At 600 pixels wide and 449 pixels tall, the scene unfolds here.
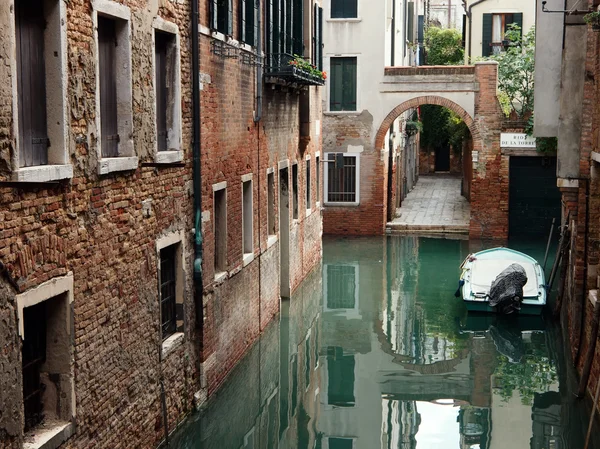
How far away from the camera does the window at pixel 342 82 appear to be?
26.5 m

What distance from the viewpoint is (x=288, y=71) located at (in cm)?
1416

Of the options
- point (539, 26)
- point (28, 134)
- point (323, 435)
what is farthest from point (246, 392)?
point (539, 26)

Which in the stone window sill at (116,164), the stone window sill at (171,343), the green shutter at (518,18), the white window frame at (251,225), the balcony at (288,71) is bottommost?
the stone window sill at (171,343)

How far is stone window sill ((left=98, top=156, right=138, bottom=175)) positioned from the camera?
301 inches

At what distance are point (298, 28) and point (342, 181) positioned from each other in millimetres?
9969

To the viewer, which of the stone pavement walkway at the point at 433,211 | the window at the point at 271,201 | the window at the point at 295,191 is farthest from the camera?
the stone pavement walkway at the point at 433,211

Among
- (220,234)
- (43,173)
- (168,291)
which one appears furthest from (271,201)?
(43,173)

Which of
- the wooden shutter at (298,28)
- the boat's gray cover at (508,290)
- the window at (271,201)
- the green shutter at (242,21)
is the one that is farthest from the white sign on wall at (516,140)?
the green shutter at (242,21)

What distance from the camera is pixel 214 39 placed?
36.6ft

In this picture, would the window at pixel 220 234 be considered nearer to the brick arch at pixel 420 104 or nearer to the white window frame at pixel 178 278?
the white window frame at pixel 178 278

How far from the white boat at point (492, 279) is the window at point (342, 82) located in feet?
31.3

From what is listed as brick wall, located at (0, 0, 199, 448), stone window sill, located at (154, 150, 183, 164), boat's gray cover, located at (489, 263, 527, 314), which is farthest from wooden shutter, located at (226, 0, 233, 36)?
→ boat's gray cover, located at (489, 263, 527, 314)

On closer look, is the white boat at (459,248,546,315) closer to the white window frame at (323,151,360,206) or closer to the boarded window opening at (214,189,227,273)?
the boarded window opening at (214,189,227,273)

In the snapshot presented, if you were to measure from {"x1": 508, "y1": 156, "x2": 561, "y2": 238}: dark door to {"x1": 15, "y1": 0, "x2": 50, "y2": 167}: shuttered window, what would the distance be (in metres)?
20.2
